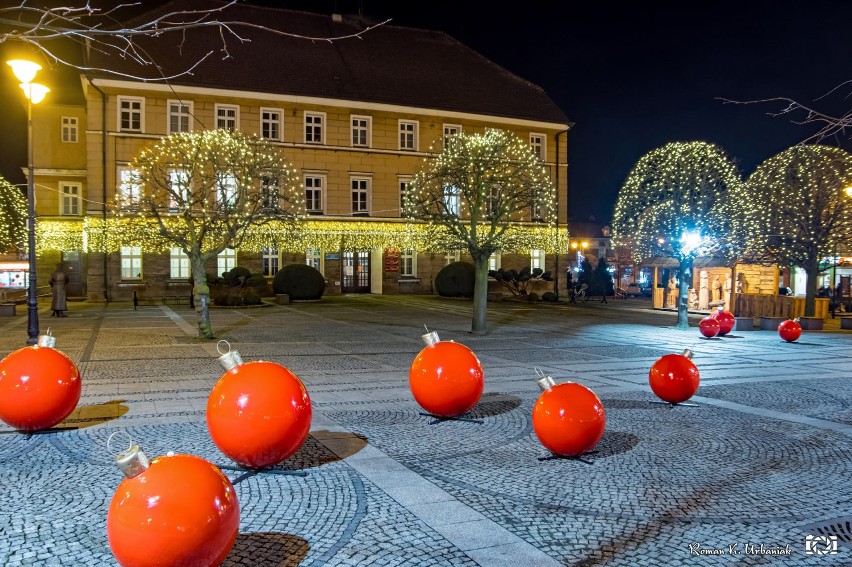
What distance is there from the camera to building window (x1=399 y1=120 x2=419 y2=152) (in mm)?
47375

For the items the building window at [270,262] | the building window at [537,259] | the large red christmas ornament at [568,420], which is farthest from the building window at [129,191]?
the building window at [537,259]

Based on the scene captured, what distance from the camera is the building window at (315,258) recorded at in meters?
45.6

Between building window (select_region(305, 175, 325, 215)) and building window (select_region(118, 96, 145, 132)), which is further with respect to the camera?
building window (select_region(305, 175, 325, 215))

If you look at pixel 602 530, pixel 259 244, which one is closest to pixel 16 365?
pixel 602 530

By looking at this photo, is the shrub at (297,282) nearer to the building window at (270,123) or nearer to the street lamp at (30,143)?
the building window at (270,123)

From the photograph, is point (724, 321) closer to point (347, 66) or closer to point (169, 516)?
point (169, 516)

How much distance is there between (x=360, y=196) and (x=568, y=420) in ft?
132

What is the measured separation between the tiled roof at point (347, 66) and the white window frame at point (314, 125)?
139cm

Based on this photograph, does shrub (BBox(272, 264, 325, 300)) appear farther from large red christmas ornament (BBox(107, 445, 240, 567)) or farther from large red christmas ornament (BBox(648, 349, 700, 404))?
large red christmas ornament (BBox(107, 445, 240, 567))

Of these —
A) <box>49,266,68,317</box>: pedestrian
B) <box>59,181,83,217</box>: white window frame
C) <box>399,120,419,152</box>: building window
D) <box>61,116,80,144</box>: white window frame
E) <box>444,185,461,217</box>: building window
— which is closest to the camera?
<box>444,185,461,217</box>: building window

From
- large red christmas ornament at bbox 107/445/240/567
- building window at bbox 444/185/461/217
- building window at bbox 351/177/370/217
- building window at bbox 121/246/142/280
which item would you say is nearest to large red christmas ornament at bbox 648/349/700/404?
large red christmas ornament at bbox 107/445/240/567

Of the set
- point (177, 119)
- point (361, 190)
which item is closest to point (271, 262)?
point (361, 190)

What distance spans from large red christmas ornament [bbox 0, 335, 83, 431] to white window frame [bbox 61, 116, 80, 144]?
48.6 m

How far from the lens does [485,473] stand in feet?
24.3
